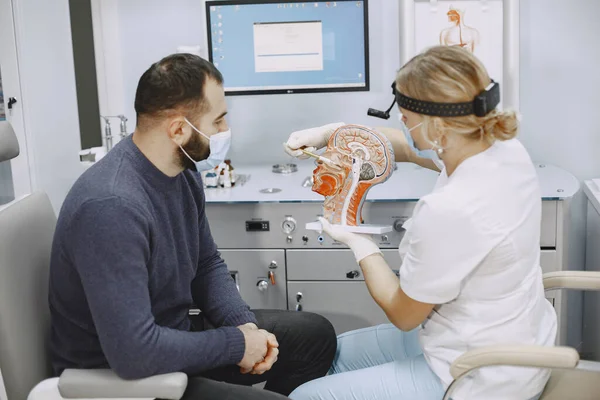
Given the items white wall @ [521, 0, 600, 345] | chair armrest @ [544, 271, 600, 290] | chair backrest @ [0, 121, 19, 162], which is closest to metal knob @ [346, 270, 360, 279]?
chair armrest @ [544, 271, 600, 290]

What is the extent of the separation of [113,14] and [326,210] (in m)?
1.50

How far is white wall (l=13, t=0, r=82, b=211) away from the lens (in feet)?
7.30

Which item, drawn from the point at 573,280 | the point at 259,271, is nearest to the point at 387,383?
the point at 573,280

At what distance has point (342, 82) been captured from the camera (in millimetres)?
2729

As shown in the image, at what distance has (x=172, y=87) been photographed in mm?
1522

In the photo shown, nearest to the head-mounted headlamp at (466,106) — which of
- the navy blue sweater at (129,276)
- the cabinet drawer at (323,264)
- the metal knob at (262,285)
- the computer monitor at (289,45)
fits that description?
the navy blue sweater at (129,276)

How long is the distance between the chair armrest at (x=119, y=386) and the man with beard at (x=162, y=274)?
24mm

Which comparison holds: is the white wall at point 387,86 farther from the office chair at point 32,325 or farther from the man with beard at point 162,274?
the man with beard at point 162,274

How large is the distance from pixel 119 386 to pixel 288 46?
1.67 meters

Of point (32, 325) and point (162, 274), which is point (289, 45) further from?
point (32, 325)

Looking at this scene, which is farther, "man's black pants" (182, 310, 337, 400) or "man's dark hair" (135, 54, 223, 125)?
"man's black pants" (182, 310, 337, 400)

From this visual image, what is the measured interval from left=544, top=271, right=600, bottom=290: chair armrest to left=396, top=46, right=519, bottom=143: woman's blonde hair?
44cm

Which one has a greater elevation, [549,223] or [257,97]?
[257,97]

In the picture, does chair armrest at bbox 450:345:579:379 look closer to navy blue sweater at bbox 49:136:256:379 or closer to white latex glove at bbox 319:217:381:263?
white latex glove at bbox 319:217:381:263
